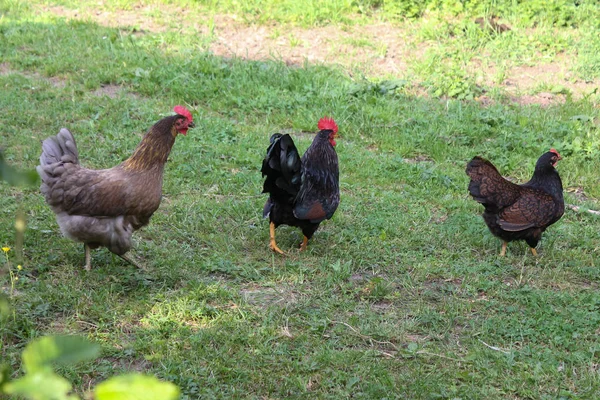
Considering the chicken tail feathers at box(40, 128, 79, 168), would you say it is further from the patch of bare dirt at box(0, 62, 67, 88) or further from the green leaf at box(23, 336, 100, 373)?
the patch of bare dirt at box(0, 62, 67, 88)

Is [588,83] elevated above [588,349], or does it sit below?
above

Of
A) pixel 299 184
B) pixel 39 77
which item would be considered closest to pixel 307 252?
pixel 299 184

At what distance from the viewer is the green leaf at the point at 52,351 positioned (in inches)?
33.7

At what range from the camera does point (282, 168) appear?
5.22 meters

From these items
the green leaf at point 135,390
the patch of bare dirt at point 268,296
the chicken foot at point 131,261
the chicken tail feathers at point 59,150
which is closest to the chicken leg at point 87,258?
the chicken foot at point 131,261

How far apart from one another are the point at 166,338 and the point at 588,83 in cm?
746

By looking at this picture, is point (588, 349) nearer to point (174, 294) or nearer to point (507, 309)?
point (507, 309)

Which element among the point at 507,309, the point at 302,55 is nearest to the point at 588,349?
the point at 507,309

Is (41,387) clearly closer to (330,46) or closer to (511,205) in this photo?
(511,205)

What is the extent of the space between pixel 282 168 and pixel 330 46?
5429mm

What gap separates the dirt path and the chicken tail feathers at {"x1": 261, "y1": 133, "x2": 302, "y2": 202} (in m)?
4.49

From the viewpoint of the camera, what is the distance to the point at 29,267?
4.84 meters

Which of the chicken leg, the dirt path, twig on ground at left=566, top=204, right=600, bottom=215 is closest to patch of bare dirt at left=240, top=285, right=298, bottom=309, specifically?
the chicken leg

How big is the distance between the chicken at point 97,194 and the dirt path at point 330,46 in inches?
208
